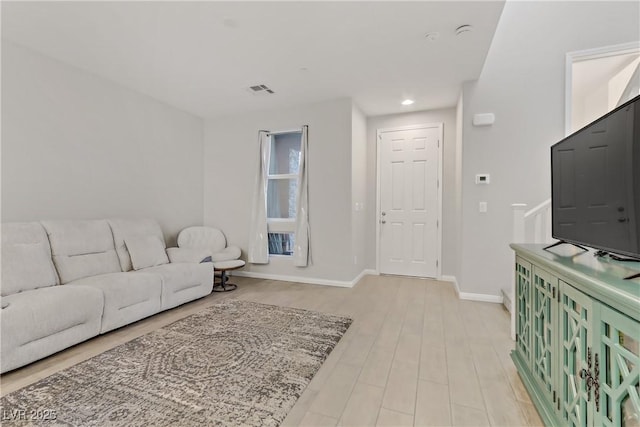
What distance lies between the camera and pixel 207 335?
252 centimetres

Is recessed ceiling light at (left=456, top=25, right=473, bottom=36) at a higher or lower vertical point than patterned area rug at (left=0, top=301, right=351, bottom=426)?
higher

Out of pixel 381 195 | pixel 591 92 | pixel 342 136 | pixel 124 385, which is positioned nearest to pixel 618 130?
pixel 124 385

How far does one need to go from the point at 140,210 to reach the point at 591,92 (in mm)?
6517

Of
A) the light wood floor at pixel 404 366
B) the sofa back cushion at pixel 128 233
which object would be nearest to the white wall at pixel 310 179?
the light wood floor at pixel 404 366

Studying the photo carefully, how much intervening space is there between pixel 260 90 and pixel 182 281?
8.26ft

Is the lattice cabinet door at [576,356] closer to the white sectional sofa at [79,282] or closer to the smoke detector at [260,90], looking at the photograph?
the white sectional sofa at [79,282]

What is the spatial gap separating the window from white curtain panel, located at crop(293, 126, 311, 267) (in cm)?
21

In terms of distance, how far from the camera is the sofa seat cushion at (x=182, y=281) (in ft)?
10.1

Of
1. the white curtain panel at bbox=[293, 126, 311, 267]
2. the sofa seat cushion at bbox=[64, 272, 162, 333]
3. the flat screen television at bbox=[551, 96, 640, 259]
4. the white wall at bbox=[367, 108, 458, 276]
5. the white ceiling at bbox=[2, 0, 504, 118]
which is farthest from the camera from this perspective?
the white wall at bbox=[367, 108, 458, 276]

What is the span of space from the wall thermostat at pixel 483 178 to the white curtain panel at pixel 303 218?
2.22m

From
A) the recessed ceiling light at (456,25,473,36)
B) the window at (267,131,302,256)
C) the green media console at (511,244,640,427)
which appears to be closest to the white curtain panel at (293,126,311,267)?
the window at (267,131,302,256)

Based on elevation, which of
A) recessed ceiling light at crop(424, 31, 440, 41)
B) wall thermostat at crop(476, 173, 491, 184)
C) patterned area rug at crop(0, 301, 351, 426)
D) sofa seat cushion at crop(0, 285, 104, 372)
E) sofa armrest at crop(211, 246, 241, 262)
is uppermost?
recessed ceiling light at crop(424, 31, 440, 41)

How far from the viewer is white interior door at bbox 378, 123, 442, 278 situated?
4.51 metres

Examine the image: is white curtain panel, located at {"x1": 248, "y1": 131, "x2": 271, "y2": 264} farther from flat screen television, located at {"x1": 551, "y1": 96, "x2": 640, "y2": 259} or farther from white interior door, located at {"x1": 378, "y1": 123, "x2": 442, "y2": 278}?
flat screen television, located at {"x1": 551, "y1": 96, "x2": 640, "y2": 259}
